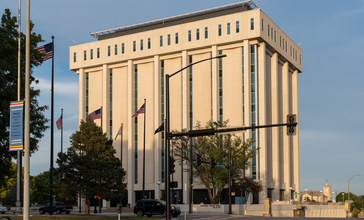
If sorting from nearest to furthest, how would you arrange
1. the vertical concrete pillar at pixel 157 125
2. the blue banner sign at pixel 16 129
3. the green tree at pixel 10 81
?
the blue banner sign at pixel 16 129
the green tree at pixel 10 81
the vertical concrete pillar at pixel 157 125

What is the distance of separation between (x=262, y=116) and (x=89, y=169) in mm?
43268

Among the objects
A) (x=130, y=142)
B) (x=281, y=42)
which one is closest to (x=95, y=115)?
(x=130, y=142)

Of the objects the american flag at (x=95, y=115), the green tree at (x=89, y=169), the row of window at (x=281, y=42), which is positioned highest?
the row of window at (x=281, y=42)

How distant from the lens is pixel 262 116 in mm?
77000

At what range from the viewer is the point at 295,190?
8969cm

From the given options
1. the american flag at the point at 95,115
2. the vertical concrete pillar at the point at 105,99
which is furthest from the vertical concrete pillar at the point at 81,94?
the american flag at the point at 95,115

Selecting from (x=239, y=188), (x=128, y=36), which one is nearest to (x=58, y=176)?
(x=239, y=188)

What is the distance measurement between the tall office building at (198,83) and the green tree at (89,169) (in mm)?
34268

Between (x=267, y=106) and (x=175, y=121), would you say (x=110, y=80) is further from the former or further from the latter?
(x=267, y=106)

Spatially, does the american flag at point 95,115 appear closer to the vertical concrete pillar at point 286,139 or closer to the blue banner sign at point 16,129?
the blue banner sign at point 16,129

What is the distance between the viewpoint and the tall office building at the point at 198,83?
78.4 metres

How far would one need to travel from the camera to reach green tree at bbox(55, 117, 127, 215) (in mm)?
39562

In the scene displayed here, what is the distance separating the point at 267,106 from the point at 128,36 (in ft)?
106

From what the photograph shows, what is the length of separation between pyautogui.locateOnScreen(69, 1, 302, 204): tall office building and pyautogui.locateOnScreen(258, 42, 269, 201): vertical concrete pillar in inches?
6.9
